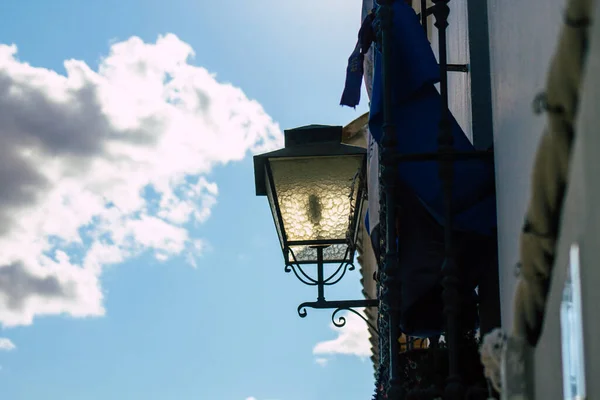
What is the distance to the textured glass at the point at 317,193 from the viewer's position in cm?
872

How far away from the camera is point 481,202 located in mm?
6078

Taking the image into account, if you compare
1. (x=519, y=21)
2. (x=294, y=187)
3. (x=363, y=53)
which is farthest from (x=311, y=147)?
(x=519, y=21)

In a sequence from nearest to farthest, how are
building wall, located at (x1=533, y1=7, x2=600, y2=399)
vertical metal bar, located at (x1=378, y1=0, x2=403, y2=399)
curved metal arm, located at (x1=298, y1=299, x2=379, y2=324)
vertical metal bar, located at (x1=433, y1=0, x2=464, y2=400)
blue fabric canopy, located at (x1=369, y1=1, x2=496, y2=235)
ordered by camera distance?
building wall, located at (x1=533, y1=7, x2=600, y2=399)
vertical metal bar, located at (x1=433, y1=0, x2=464, y2=400)
vertical metal bar, located at (x1=378, y1=0, x2=403, y2=399)
blue fabric canopy, located at (x1=369, y1=1, x2=496, y2=235)
curved metal arm, located at (x1=298, y1=299, x2=379, y2=324)

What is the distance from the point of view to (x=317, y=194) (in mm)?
8727

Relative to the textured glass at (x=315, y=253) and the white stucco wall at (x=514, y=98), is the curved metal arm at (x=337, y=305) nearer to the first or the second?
the textured glass at (x=315, y=253)

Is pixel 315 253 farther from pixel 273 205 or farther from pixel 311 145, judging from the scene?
pixel 311 145

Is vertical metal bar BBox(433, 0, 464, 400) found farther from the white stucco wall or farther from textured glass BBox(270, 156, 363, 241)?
textured glass BBox(270, 156, 363, 241)

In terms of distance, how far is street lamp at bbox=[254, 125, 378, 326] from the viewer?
→ 8.71 m

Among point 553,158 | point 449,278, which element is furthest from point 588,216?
point 449,278

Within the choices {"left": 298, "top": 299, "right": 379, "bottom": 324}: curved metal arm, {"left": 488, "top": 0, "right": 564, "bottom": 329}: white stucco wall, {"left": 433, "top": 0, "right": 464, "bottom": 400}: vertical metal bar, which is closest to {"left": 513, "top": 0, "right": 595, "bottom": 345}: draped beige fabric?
{"left": 488, "top": 0, "right": 564, "bottom": 329}: white stucco wall

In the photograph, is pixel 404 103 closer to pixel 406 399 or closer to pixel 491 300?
pixel 491 300

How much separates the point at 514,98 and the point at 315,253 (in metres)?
4.29

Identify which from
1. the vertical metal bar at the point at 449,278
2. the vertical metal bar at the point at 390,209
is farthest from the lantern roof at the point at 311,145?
the vertical metal bar at the point at 449,278

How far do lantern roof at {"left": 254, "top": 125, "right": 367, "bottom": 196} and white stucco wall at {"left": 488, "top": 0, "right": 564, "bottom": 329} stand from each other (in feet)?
10.3
